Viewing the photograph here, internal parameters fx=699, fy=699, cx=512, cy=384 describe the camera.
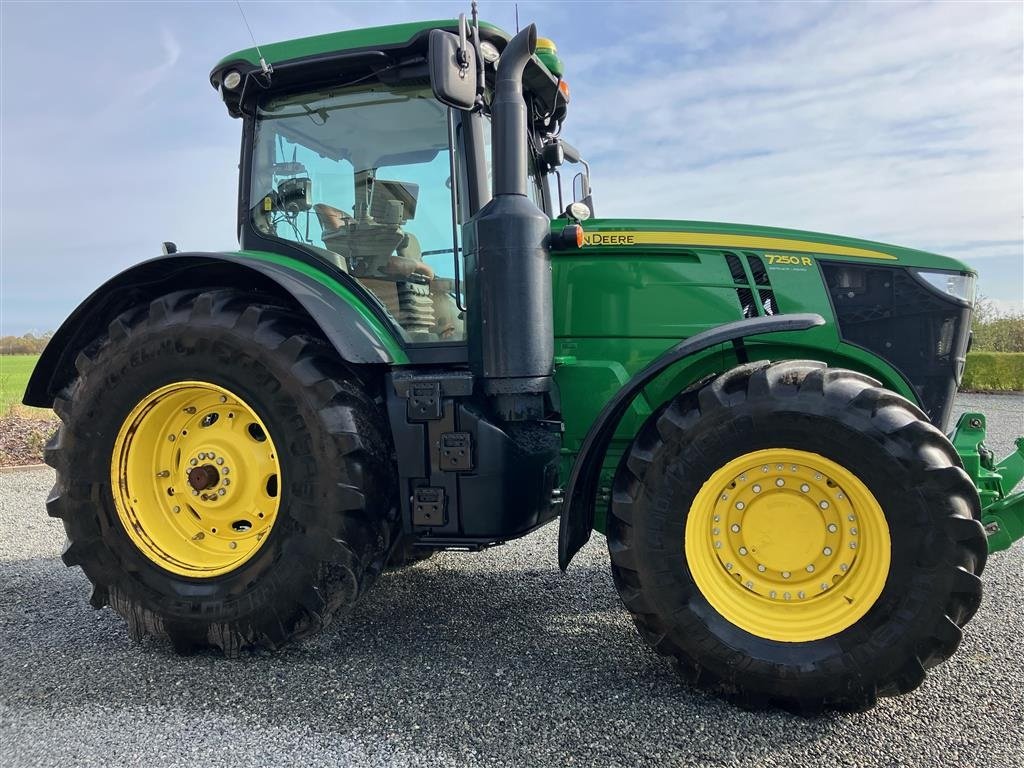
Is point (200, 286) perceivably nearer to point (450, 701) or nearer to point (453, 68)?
point (453, 68)

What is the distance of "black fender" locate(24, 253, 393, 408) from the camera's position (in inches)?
106

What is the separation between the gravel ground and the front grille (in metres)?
1.14

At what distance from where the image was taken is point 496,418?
2.83 m

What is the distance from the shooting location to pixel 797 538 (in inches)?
92.0

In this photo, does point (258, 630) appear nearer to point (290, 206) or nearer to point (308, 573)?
point (308, 573)

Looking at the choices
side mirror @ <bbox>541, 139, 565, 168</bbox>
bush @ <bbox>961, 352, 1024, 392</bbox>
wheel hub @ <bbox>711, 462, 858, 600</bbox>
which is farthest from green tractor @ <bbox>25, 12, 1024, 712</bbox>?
bush @ <bbox>961, 352, 1024, 392</bbox>

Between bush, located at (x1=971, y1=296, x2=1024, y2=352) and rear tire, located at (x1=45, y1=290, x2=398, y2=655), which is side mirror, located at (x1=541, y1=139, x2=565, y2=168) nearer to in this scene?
rear tire, located at (x1=45, y1=290, x2=398, y2=655)

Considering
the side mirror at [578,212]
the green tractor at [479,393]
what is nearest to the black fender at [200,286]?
the green tractor at [479,393]

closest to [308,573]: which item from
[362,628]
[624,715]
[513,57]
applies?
[362,628]

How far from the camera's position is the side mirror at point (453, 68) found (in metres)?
2.34

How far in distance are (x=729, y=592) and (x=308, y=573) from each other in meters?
1.53

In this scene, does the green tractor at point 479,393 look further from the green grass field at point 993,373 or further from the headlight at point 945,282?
the green grass field at point 993,373

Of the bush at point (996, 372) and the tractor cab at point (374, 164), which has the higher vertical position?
the tractor cab at point (374, 164)

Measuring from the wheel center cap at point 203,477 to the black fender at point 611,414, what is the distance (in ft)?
4.73
